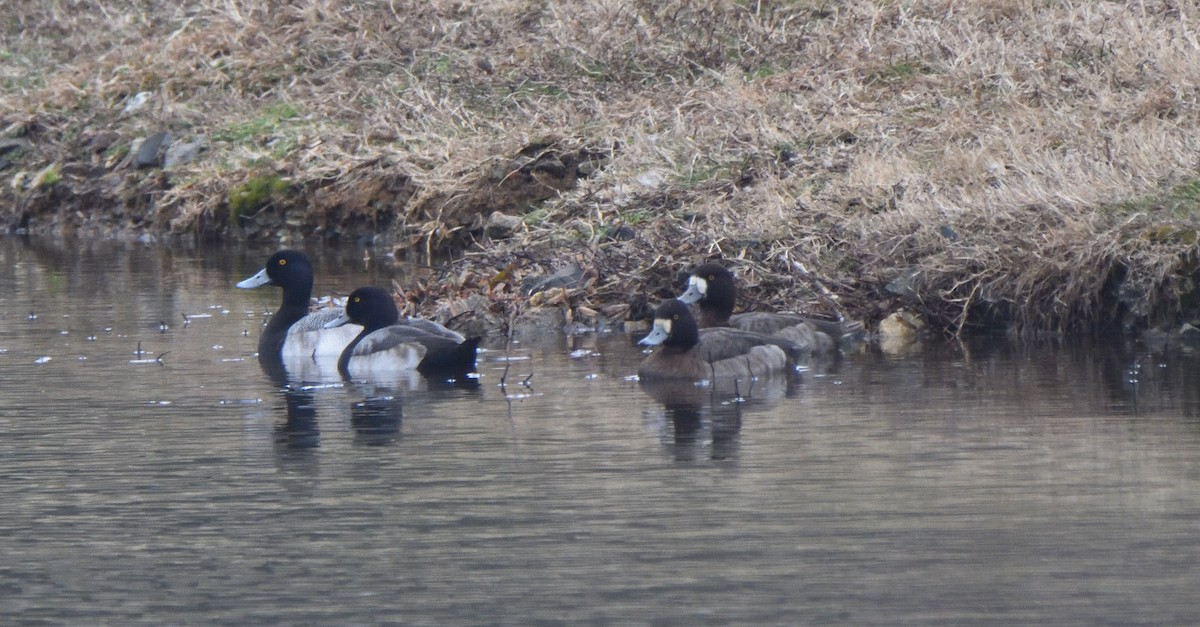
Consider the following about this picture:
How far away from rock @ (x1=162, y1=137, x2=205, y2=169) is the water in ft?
37.3

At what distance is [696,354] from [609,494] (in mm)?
3724

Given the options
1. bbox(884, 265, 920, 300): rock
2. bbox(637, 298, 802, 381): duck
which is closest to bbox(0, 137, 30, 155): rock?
bbox(884, 265, 920, 300): rock

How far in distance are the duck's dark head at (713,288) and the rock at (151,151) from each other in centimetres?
1254

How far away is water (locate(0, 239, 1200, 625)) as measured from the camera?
19.9ft

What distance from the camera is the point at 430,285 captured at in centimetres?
1478

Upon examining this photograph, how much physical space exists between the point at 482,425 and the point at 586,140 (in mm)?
9663

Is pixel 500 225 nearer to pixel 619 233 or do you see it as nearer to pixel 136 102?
pixel 619 233

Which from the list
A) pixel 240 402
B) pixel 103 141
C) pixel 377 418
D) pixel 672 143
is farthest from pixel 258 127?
pixel 377 418

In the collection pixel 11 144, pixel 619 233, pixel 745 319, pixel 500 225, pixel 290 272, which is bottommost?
pixel 745 319

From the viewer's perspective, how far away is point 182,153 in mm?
23141

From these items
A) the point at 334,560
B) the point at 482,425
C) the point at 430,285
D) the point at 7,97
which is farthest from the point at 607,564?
the point at 7,97

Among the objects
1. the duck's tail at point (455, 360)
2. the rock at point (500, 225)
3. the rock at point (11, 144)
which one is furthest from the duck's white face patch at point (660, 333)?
the rock at point (11, 144)

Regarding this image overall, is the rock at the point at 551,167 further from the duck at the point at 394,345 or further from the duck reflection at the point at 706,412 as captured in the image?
the duck reflection at the point at 706,412

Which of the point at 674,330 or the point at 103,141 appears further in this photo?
the point at 103,141
